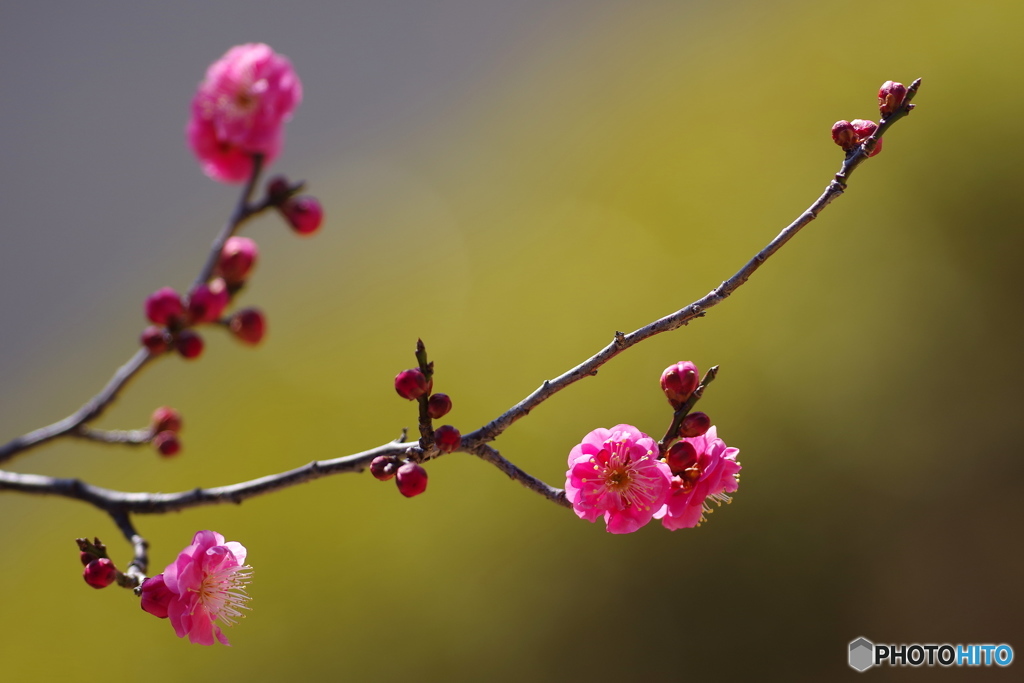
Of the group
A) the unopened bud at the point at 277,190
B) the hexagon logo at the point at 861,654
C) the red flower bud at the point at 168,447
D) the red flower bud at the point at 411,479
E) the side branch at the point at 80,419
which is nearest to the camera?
the red flower bud at the point at 411,479

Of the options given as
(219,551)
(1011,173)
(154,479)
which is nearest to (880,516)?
(1011,173)

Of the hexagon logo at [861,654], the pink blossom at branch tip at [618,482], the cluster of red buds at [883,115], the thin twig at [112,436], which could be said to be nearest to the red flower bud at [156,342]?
the thin twig at [112,436]

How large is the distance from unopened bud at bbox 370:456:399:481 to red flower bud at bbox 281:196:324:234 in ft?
1.20

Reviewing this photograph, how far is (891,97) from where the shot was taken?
0.68 metres

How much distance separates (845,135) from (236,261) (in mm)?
660

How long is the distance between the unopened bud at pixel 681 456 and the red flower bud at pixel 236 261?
54 centimetres

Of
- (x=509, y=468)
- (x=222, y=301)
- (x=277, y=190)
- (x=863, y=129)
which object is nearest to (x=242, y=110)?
(x=277, y=190)

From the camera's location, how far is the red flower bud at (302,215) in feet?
3.01

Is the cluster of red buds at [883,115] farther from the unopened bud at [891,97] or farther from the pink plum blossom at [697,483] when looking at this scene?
the pink plum blossom at [697,483]

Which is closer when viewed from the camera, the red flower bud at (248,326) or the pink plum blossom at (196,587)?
the pink plum blossom at (196,587)

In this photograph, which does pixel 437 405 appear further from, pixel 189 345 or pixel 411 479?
pixel 189 345

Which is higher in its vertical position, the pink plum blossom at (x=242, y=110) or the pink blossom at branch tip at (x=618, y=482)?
the pink plum blossom at (x=242, y=110)

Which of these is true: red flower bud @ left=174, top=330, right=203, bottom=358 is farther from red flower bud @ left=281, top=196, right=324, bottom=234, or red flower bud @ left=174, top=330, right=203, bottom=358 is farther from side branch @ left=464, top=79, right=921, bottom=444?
side branch @ left=464, top=79, right=921, bottom=444

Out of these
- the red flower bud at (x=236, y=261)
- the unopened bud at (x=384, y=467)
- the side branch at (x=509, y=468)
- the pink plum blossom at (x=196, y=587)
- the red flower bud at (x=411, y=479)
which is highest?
the red flower bud at (x=236, y=261)
